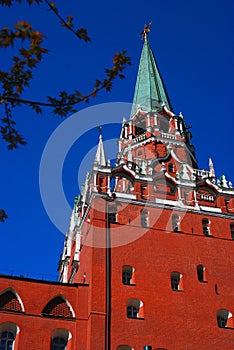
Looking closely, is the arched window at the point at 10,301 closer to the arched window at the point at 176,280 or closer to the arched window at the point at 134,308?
the arched window at the point at 134,308

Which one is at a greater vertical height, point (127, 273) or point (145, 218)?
point (145, 218)

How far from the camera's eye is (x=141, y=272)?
32.1 metres

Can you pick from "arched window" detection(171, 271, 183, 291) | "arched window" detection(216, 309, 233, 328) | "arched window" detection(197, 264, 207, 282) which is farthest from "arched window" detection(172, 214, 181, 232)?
"arched window" detection(216, 309, 233, 328)

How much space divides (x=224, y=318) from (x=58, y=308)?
10166 mm

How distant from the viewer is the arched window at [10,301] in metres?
29.9

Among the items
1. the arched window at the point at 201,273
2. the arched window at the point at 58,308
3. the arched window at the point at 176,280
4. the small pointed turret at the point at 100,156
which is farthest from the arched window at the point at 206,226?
the arched window at the point at 58,308

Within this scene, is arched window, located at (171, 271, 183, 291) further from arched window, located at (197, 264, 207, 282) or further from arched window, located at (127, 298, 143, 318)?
arched window, located at (127, 298, 143, 318)

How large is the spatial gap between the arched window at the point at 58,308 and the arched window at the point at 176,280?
6.54 metres

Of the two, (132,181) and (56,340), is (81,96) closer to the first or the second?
(56,340)

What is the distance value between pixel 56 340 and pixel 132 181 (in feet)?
42.1

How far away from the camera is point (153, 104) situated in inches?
1922

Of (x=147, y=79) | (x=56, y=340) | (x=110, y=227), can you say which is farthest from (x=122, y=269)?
(x=147, y=79)

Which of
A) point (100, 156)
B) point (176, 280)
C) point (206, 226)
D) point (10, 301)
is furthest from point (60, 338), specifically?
point (100, 156)

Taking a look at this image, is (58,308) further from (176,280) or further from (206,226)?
(206,226)
